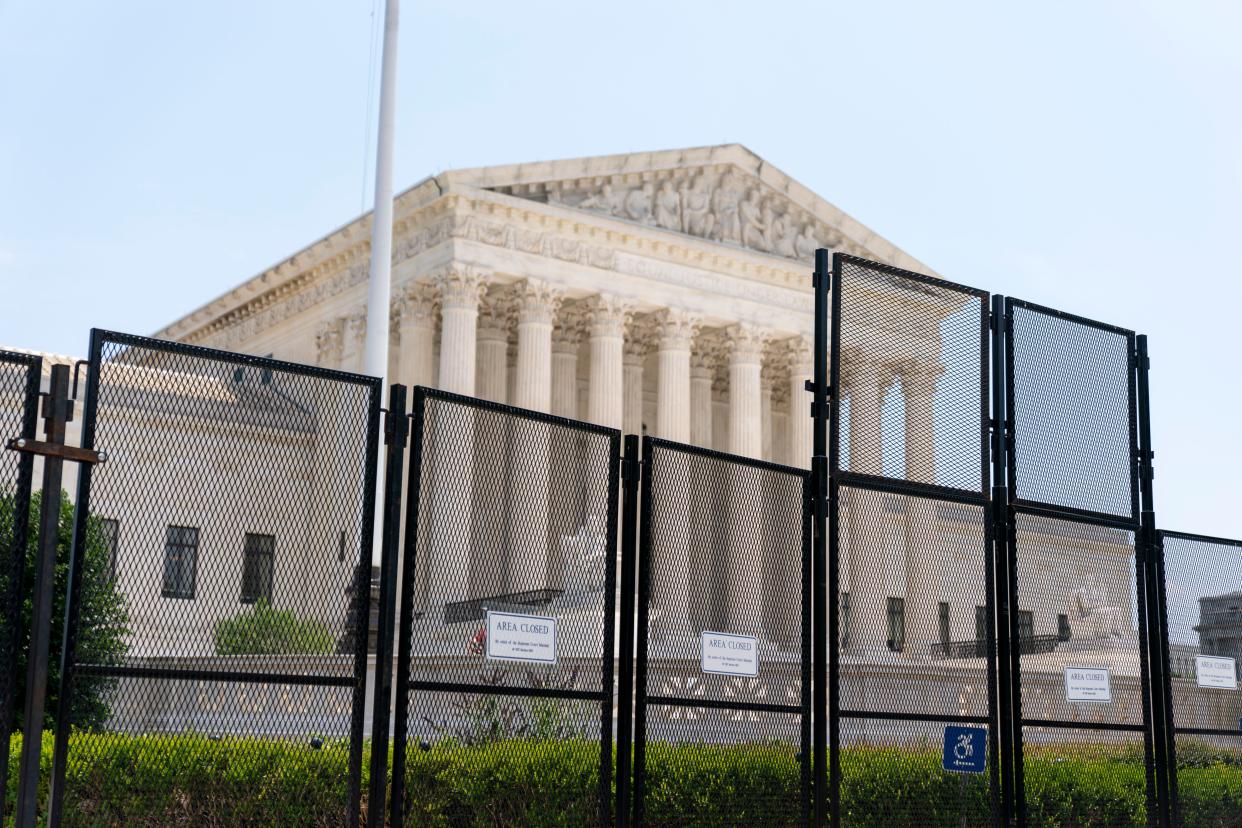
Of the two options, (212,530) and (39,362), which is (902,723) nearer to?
(212,530)

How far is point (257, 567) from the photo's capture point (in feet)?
25.6

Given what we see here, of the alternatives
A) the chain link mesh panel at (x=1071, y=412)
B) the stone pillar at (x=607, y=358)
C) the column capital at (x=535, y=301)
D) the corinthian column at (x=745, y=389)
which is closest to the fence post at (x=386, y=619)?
the chain link mesh panel at (x=1071, y=412)

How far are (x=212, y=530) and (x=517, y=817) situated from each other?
115 inches

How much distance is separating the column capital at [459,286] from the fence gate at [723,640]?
3908 cm

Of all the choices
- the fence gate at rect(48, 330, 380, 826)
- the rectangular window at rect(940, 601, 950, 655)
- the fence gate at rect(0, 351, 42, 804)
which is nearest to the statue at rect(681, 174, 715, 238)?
the rectangular window at rect(940, 601, 950, 655)

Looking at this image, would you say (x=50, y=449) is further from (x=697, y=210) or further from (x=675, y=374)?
(x=697, y=210)

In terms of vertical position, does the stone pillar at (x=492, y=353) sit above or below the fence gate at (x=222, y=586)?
above

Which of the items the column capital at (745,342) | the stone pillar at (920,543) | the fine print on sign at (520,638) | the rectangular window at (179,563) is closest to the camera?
the rectangular window at (179,563)

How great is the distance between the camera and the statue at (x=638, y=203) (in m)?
53.3

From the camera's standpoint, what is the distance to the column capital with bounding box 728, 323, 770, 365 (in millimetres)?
54938

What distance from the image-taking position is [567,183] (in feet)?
169

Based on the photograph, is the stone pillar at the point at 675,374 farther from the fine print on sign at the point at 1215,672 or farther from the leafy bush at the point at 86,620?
the fine print on sign at the point at 1215,672

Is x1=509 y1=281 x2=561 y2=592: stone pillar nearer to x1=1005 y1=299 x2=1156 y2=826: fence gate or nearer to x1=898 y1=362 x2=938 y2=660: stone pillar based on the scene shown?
x1=898 y1=362 x2=938 y2=660: stone pillar

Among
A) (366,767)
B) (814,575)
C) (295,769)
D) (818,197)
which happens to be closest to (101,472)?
(295,769)
